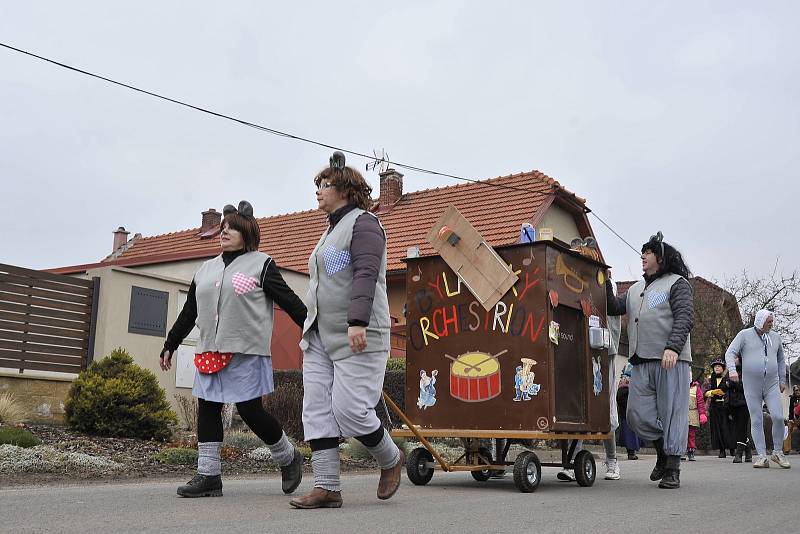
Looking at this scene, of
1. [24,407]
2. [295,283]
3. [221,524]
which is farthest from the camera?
[295,283]

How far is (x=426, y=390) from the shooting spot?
7566 millimetres

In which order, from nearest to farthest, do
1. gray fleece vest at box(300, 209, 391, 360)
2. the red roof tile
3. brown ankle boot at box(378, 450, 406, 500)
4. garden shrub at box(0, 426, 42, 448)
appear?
gray fleece vest at box(300, 209, 391, 360) → brown ankle boot at box(378, 450, 406, 500) → garden shrub at box(0, 426, 42, 448) → the red roof tile

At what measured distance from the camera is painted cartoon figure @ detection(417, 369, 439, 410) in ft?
24.7

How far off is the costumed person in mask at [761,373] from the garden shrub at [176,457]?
651 cm

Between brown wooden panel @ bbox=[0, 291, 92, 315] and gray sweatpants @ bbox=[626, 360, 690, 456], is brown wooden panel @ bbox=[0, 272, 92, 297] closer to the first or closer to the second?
brown wooden panel @ bbox=[0, 291, 92, 315]

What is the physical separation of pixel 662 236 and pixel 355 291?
12.3 feet

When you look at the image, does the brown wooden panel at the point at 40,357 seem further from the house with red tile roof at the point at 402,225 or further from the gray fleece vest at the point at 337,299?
the gray fleece vest at the point at 337,299

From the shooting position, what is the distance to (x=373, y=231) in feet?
17.7

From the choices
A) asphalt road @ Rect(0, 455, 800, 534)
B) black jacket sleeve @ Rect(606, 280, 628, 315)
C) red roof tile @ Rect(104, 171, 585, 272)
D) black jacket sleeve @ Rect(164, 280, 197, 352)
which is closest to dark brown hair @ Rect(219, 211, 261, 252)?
black jacket sleeve @ Rect(164, 280, 197, 352)

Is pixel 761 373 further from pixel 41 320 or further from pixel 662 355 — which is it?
pixel 41 320

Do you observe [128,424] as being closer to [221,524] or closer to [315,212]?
[221,524]

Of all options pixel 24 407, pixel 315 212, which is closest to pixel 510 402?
pixel 24 407

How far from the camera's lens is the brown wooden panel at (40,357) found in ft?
40.3

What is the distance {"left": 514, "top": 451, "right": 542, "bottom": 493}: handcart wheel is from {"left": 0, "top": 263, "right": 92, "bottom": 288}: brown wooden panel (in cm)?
844
